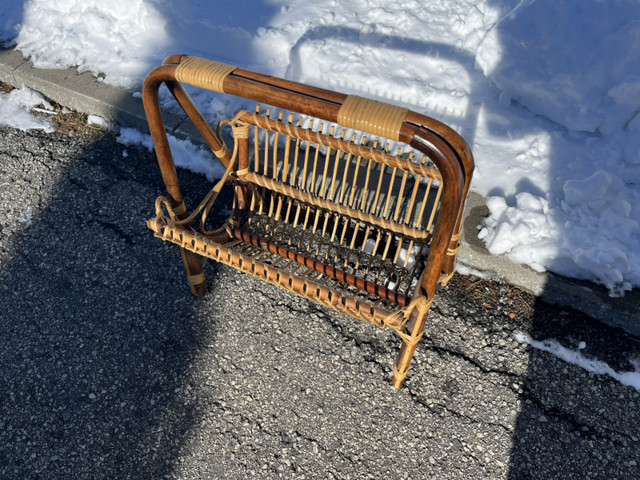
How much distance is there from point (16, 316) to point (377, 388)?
1865 millimetres

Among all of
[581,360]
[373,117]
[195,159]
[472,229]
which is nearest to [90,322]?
[195,159]

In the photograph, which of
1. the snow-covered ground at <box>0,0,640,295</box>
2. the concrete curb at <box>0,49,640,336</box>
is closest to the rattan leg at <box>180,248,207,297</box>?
the concrete curb at <box>0,49,640,336</box>

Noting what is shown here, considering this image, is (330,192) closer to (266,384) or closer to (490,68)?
(266,384)

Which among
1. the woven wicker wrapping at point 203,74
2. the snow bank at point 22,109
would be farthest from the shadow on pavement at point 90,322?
the woven wicker wrapping at point 203,74

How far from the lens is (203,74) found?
182 cm

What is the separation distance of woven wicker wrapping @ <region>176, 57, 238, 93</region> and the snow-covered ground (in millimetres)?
1483

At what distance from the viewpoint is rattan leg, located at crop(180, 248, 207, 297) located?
93.7 inches

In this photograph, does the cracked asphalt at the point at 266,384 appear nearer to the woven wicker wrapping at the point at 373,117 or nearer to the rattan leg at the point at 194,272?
the rattan leg at the point at 194,272

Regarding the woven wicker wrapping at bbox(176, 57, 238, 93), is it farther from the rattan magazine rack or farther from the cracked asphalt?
the cracked asphalt

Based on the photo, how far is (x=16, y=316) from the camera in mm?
2623

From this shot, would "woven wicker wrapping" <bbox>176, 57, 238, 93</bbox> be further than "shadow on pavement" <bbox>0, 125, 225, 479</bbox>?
No

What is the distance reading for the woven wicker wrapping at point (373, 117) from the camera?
1.62m

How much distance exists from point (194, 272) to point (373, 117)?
50.3 inches

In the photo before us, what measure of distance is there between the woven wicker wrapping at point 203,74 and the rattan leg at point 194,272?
819mm
